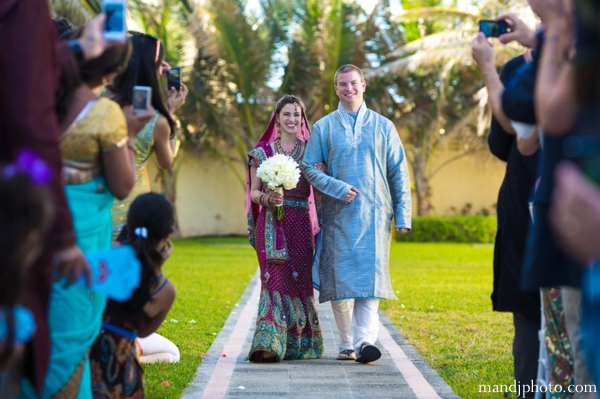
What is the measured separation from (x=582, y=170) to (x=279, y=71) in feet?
84.5

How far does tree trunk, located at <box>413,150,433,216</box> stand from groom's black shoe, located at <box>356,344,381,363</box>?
75.4ft

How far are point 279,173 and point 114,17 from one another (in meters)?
3.15

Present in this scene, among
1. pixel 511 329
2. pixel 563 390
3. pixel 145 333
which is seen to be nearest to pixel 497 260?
pixel 563 390

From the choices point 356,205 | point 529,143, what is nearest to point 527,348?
point 529,143

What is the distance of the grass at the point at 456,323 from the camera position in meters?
5.74

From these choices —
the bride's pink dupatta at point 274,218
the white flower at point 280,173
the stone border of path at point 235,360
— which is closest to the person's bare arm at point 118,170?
the stone border of path at point 235,360

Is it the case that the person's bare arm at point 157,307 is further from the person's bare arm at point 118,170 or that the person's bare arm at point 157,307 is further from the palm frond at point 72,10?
the palm frond at point 72,10

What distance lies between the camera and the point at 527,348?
4.37 m

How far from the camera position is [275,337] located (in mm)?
6371

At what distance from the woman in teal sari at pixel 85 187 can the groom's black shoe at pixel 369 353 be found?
3.12m

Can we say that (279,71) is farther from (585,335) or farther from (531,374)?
(585,335)

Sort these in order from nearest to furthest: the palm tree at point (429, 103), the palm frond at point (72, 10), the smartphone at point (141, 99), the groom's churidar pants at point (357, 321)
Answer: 1. the smartphone at point (141, 99)
2. the groom's churidar pants at point (357, 321)
3. the palm frond at point (72, 10)
4. the palm tree at point (429, 103)

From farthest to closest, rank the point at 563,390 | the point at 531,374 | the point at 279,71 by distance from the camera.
Result: the point at 279,71
the point at 531,374
the point at 563,390

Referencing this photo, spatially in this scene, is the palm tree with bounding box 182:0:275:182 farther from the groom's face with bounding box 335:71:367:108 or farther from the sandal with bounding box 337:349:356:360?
the sandal with bounding box 337:349:356:360
